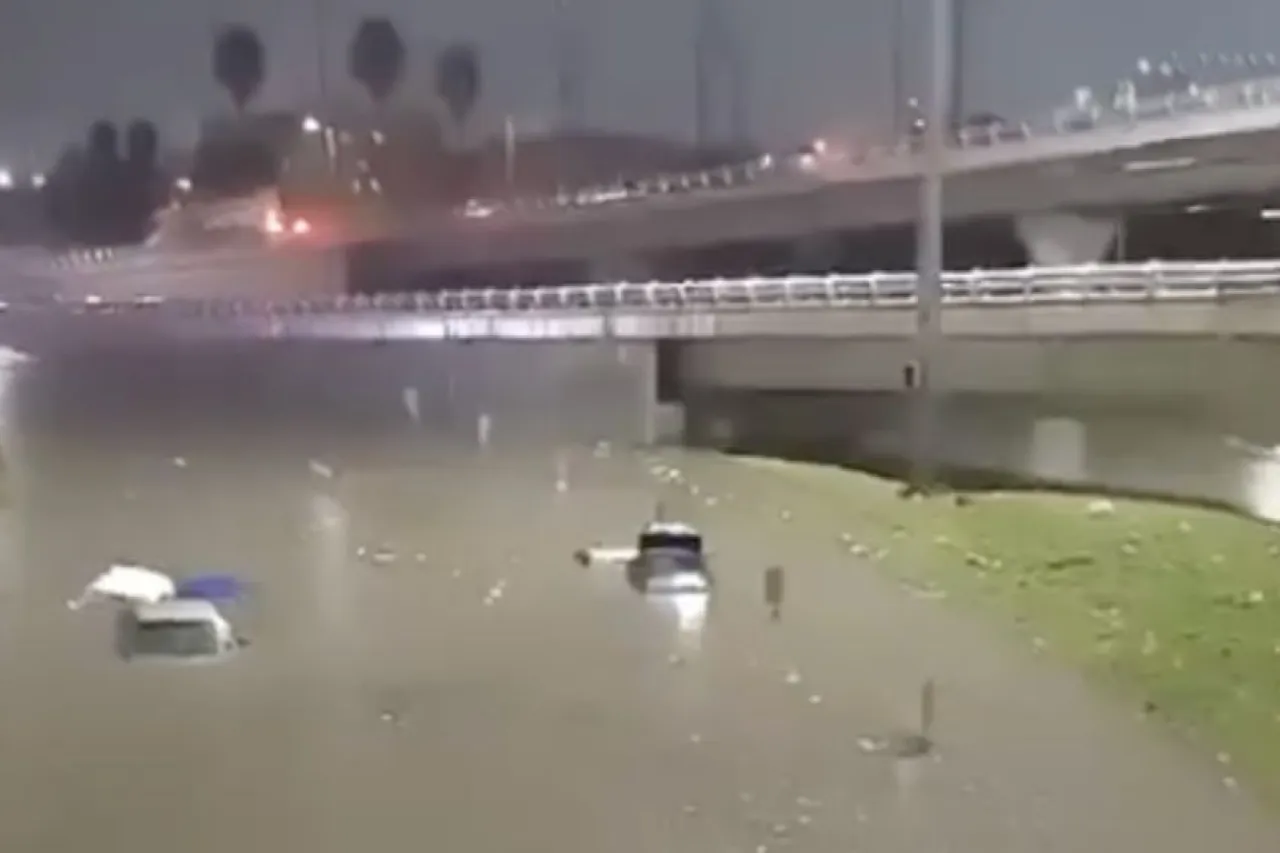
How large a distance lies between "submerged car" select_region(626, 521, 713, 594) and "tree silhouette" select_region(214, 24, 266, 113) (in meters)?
0.58

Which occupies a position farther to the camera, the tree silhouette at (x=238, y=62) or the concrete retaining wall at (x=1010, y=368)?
the concrete retaining wall at (x=1010, y=368)

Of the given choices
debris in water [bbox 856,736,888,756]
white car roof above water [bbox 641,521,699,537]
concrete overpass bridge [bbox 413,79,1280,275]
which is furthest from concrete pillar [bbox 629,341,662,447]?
debris in water [bbox 856,736,888,756]

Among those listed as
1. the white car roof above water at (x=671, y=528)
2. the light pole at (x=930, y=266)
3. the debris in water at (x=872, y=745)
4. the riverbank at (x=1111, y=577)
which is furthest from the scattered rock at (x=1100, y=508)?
the debris in water at (x=872, y=745)

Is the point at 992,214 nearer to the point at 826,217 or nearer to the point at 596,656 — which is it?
the point at 826,217

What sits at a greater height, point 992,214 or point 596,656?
point 992,214

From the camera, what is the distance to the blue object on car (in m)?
2.07

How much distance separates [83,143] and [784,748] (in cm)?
95

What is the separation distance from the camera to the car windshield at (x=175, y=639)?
1921mm

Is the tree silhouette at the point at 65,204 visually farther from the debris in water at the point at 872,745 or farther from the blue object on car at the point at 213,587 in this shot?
the debris in water at the point at 872,745

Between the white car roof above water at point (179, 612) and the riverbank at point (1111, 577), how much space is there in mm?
678

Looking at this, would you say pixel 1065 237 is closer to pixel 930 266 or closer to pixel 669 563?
pixel 930 266

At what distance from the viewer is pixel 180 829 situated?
60.6 inches

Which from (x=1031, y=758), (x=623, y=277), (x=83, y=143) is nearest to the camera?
(x=1031, y=758)

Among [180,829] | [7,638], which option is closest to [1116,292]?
[7,638]
